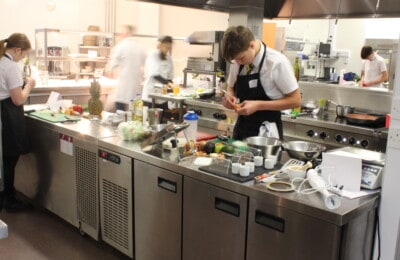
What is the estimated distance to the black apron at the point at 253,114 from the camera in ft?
9.01

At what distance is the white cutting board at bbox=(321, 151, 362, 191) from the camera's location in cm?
192

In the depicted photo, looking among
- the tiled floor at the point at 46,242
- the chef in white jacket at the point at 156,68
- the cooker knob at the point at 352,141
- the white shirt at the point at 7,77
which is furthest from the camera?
the chef in white jacket at the point at 156,68

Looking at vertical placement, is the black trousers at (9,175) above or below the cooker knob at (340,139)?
below

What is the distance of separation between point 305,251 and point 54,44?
8.92m

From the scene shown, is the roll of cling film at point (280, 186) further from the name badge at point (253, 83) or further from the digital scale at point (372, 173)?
the name badge at point (253, 83)

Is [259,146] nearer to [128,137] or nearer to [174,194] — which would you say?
[174,194]

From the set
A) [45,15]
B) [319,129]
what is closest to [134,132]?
[319,129]

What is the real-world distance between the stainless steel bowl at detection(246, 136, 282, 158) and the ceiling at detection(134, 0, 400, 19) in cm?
221

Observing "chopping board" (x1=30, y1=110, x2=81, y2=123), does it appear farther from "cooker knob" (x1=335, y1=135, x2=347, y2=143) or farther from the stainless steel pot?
the stainless steel pot

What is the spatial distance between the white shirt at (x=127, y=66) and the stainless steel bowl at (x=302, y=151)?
3163mm

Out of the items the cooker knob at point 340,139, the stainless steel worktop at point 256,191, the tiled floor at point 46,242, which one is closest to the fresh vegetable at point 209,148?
the stainless steel worktop at point 256,191

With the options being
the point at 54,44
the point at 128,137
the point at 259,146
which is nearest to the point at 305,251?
the point at 259,146

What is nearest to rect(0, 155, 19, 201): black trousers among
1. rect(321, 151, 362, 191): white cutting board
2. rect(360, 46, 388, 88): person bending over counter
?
rect(321, 151, 362, 191): white cutting board

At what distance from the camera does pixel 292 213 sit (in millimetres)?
1809
